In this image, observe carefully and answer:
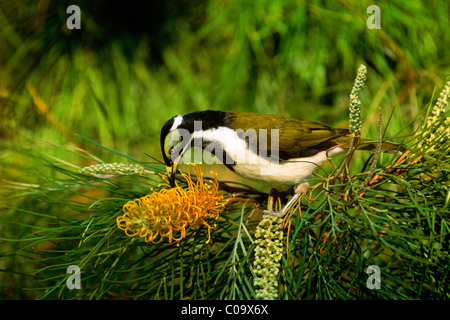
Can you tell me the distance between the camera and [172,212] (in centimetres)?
69

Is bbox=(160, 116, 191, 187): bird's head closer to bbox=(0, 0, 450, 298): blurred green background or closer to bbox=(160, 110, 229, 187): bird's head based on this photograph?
bbox=(160, 110, 229, 187): bird's head

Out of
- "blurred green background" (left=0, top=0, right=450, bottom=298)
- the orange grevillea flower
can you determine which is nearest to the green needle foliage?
the orange grevillea flower

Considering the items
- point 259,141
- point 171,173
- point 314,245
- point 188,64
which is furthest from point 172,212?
point 188,64

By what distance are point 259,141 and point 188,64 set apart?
52 cm

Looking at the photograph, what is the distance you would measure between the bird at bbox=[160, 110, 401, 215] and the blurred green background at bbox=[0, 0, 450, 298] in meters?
0.19

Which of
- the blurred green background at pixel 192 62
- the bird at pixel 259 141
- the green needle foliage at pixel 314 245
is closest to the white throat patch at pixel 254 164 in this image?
the bird at pixel 259 141

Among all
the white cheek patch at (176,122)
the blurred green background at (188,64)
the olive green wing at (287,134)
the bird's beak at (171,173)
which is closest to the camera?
the bird's beak at (171,173)

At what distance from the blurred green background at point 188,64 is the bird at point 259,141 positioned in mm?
189

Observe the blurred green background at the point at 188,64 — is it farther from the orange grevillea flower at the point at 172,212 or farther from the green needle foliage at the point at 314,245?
the orange grevillea flower at the point at 172,212

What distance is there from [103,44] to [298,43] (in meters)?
0.65

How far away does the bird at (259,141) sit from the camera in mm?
995

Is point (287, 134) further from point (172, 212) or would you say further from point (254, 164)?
point (172, 212)

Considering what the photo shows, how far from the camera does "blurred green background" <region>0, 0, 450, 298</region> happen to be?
48.0 inches
